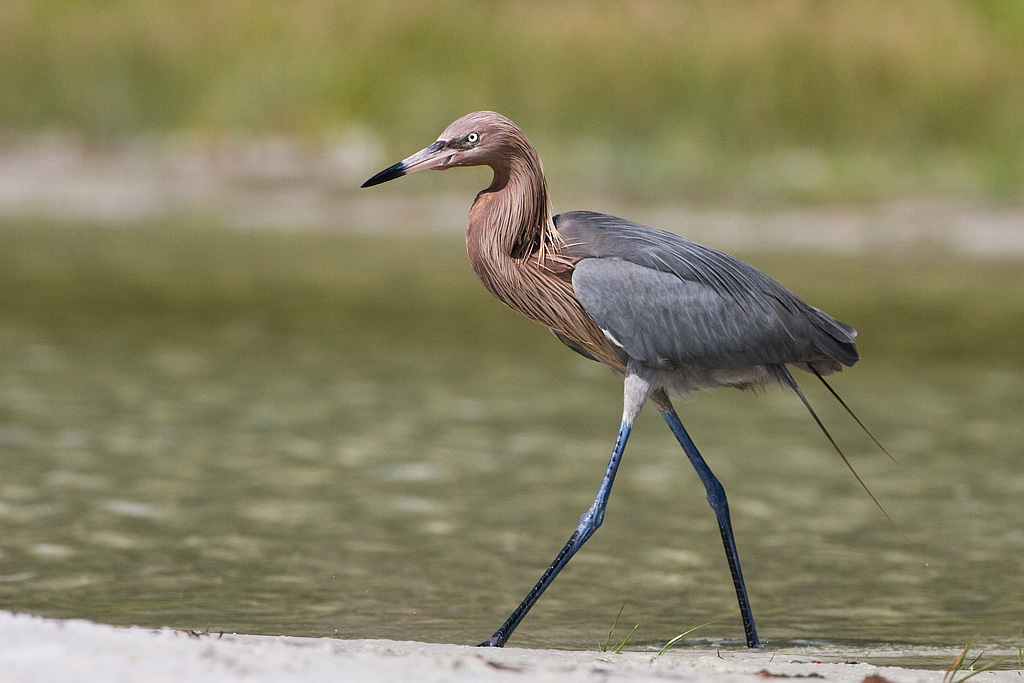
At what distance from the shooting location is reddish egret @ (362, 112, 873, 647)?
6020 mm

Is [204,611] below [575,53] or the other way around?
below

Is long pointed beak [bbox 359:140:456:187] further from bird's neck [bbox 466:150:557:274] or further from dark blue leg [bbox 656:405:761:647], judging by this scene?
dark blue leg [bbox 656:405:761:647]

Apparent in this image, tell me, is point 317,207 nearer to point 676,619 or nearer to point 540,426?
point 540,426

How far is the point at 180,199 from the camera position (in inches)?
987

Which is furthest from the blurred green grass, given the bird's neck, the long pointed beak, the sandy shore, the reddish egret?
the sandy shore

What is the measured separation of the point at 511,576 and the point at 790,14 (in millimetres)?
24642

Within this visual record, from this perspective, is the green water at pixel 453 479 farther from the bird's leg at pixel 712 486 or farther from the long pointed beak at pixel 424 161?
the long pointed beak at pixel 424 161

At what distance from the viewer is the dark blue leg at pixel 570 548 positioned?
5816 millimetres

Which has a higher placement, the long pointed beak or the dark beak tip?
A: the long pointed beak

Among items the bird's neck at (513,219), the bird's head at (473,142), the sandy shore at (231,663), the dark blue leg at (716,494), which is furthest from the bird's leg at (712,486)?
the sandy shore at (231,663)

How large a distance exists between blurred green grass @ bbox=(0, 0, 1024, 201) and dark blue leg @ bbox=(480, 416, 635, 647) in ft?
61.3

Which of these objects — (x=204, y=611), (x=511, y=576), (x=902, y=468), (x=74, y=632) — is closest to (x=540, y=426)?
(x=902, y=468)

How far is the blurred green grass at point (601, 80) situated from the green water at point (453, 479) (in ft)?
31.3

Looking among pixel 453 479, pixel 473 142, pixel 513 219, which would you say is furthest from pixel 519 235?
pixel 453 479
